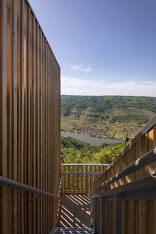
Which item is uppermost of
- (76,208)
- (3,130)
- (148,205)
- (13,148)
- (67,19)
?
(67,19)

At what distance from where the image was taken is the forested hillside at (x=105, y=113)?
13535mm

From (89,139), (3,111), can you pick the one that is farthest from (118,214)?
(89,139)

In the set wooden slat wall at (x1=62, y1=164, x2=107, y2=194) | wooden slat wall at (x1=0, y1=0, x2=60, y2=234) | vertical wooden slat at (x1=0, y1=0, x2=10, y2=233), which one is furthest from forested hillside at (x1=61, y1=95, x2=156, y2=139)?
vertical wooden slat at (x1=0, y1=0, x2=10, y2=233)

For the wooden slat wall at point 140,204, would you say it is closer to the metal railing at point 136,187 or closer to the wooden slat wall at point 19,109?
the metal railing at point 136,187

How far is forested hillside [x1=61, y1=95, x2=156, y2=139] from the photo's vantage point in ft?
44.4

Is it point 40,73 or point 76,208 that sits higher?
point 40,73

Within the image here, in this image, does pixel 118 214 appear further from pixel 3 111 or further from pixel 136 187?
pixel 3 111

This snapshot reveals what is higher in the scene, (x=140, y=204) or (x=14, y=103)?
(x=14, y=103)

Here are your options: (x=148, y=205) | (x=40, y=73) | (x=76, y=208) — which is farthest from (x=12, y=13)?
(x=76, y=208)

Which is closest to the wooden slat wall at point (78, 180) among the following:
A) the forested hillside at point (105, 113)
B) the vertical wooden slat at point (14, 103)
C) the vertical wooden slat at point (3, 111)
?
the vertical wooden slat at point (14, 103)

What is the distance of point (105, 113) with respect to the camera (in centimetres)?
1655

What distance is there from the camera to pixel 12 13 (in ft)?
4.37

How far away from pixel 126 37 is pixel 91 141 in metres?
Result: 7.86

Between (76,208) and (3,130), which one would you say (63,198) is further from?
(3,130)
